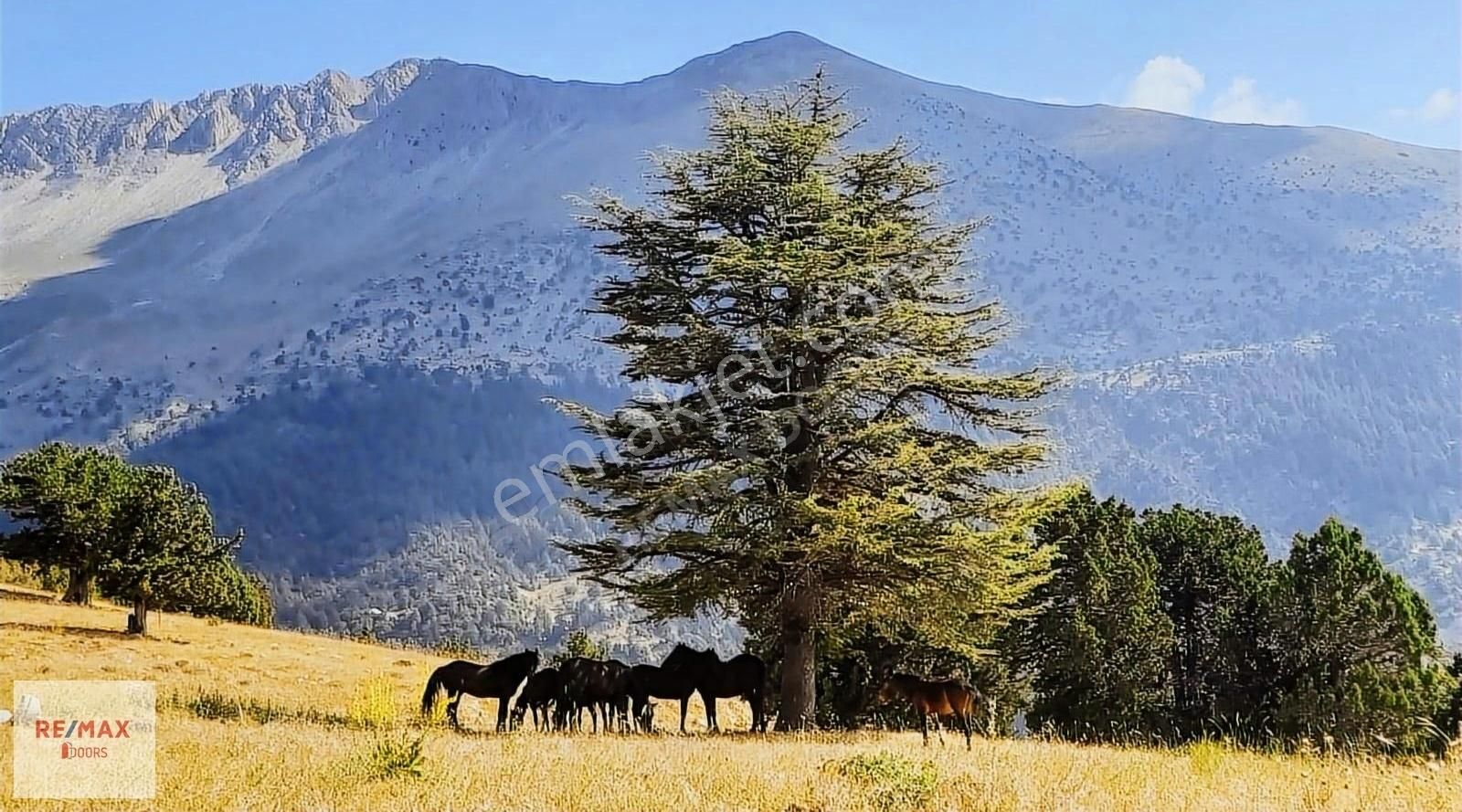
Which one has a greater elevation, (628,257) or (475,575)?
(628,257)

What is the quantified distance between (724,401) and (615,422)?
A: 202 centimetres

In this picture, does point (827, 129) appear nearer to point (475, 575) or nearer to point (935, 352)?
point (935, 352)

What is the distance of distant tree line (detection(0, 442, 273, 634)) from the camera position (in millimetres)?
39438

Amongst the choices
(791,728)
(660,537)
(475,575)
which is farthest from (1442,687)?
(475,575)

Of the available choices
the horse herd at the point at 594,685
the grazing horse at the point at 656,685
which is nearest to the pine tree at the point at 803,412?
the horse herd at the point at 594,685

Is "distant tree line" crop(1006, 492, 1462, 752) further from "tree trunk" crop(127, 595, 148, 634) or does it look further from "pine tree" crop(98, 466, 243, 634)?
"tree trunk" crop(127, 595, 148, 634)

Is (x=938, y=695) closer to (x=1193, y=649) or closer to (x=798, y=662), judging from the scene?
→ (x=798, y=662)

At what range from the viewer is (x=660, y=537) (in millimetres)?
19922

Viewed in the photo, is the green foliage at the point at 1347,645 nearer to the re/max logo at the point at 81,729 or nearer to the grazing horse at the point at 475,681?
the grazing horse at the point at 475,681

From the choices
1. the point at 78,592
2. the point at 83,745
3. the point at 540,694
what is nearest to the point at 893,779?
the point at 83,745

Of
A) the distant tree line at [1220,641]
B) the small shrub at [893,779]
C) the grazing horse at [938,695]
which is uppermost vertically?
the small shrub at [893,779]

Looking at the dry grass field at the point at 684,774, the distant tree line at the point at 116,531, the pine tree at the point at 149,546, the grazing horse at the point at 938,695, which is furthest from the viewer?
the distant tree line at the point at 116,531

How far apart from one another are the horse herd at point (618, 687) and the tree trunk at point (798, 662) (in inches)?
25.3

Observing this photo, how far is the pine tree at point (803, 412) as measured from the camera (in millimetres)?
19750
